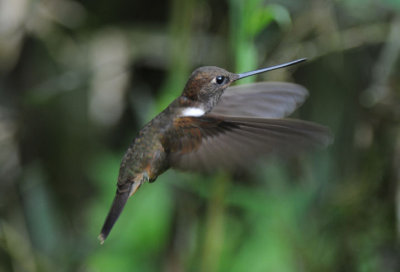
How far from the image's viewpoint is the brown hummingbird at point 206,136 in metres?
0.87

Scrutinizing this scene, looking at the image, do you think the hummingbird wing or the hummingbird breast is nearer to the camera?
the hummingbird wing

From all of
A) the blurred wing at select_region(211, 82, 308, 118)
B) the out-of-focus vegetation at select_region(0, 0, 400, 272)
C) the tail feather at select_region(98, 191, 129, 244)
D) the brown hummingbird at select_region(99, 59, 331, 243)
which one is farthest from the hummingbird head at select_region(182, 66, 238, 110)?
the out-of-focus vegetation at select_region(0, 0, 400, 272)

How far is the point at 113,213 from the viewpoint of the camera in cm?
96

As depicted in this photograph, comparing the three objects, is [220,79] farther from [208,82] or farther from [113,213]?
[113,213]

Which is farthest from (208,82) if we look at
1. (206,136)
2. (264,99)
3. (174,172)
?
(174,172)

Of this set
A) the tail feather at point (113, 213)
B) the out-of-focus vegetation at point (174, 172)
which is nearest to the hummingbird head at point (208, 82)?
the tail feather at point (113, 213)

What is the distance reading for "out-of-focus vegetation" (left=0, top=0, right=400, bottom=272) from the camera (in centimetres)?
168

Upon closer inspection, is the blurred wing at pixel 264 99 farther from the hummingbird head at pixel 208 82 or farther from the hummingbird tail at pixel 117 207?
the hummingbird tail at pixel 117 207

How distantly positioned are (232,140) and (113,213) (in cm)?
26

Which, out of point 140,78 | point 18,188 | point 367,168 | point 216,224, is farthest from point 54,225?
point 367,168

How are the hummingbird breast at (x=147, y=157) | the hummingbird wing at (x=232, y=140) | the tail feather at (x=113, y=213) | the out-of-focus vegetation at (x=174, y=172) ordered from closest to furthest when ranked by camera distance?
1. the hummingbird wing at (x=232, y=140)
2. the tail feather at (x=113, y=213)
3. the hummingbird breast at (x=147, y=157)
4. the out-of-focus vegetation at (x=174, y=172)

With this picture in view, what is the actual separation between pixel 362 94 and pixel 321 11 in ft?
1.05

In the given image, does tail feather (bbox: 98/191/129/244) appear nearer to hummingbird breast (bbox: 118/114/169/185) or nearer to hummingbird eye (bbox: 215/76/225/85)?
hummingbird breast (bbox: 118/114/169/185)

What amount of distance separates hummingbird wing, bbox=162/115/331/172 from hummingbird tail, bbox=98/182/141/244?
0.34 feet
